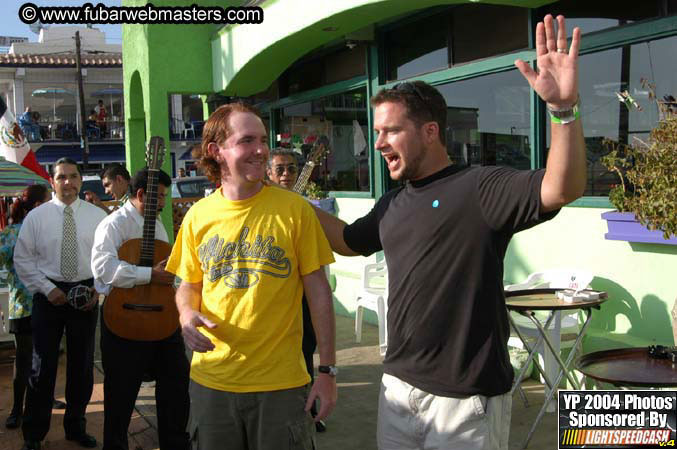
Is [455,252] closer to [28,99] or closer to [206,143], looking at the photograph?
[206,143]

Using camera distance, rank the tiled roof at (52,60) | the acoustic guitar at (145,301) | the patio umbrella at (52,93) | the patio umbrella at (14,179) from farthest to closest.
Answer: the tiled roof at (52,60) → the patio umbrella at (52,93) → the patio umbrella at (14,179) → the acoustic guitar at (145,301)

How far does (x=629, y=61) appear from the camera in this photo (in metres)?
5.45

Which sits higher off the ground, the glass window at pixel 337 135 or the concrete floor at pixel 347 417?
the glass window at pixel 337 135

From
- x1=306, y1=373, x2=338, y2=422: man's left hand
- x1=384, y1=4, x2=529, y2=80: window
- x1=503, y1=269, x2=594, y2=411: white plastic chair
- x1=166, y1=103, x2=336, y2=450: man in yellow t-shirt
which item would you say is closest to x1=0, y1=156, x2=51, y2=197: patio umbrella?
x1=384, y1=4, x2=529, y2=80: window

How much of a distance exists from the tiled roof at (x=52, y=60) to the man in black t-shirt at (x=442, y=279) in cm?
3752

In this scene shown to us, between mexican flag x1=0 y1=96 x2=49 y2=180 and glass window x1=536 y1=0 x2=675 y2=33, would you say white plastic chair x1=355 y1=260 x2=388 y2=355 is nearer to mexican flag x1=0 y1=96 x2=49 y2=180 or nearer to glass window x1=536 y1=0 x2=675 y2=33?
glass window x1=536 y1=0 x2=675 y2=33

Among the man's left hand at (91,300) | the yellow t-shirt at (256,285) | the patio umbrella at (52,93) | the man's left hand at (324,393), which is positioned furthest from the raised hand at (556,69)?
the patio umbrella at (52,93)

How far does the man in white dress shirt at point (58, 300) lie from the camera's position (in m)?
4.93

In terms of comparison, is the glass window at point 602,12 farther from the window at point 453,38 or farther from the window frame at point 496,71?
the window at point 453,38

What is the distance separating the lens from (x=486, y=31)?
679 cm

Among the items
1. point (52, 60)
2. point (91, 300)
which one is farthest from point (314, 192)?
point (52, 60)

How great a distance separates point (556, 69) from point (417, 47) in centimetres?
590

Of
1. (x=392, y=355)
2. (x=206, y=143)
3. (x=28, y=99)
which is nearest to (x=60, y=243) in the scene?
(x=206, y=143)

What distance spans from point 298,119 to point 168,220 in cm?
271
